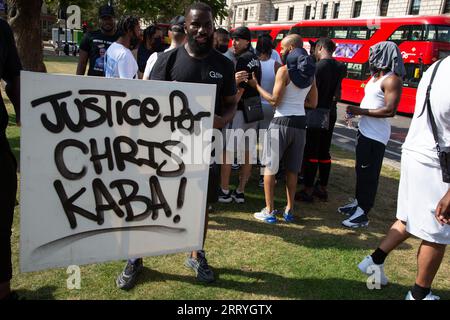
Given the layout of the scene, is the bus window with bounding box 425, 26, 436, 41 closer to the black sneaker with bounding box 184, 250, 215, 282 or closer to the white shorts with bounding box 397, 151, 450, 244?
the white shorts with bounding box 397, 151, 450, 244

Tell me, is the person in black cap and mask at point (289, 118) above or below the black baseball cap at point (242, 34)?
below

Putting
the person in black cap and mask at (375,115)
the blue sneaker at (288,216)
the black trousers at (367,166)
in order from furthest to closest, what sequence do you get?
1. the blue sneaker at (288,216)
2. the black trousers at (367,166)
3. the person in black cap and mask at (375,115)

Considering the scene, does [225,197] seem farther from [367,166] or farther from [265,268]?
[367,166]

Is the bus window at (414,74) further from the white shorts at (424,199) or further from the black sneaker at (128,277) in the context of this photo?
the black sneaker at (128,277)

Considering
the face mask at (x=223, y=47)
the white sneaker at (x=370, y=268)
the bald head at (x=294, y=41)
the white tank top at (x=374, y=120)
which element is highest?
the bald head at (x=294, y=41)

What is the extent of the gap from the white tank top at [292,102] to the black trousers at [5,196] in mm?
2483

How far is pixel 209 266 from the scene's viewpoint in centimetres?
295

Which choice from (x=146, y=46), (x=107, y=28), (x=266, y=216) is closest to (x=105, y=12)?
(x=107, y=28)

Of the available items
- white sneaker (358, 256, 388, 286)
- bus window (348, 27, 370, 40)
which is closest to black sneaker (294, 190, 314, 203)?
white sneaker (358, 256, 388, 286)

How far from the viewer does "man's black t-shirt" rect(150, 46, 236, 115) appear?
99.2 inches

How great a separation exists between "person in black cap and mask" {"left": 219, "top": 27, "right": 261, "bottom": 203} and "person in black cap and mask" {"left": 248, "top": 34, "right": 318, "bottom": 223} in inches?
15.1

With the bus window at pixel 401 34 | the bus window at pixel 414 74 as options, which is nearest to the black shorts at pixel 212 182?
the bus window at pixel 414 74

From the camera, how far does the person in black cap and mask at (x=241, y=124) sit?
4.05 m

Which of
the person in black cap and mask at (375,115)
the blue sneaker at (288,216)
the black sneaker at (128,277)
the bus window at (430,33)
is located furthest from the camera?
the bus window at (430,33)
